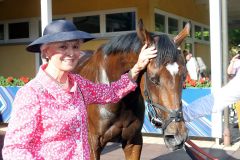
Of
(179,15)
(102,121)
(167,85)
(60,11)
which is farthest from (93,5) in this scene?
(167,85)

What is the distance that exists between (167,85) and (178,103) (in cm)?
14

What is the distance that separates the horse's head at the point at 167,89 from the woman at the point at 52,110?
0.69m

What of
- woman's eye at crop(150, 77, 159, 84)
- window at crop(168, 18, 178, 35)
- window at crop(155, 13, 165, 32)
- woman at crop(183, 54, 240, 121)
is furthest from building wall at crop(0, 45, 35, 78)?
woman's eye at crop(150, 77, 159, 84)

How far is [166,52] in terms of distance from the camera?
2518 mm

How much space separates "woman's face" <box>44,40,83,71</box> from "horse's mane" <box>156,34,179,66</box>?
0.78 meters

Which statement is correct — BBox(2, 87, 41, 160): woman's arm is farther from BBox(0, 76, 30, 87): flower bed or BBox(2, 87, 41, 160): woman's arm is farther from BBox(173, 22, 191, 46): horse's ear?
BBox(0, 76, 30, 87): flower bed

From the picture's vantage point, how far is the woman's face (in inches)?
72.7

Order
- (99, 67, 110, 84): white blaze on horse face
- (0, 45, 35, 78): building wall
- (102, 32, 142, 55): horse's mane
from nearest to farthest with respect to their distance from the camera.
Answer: (102, 32, 142, 55): horse's mane, (99, 67, 110, 84): white blaze on horse face, (0, 45, 35, 78): building wall

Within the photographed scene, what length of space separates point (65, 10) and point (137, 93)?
9.65 m

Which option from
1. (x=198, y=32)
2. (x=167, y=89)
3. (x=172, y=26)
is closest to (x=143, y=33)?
(x=167, y=89)

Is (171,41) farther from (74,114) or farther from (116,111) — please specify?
(74,114)

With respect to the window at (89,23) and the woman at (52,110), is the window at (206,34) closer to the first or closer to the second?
the window at (89,23)

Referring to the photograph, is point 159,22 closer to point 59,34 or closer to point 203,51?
point 203,51

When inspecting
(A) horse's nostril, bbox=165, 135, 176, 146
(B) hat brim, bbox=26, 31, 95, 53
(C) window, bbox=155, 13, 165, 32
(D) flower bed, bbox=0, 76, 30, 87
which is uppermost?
(C) window, bbox=155, 13, 165, 32
